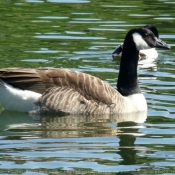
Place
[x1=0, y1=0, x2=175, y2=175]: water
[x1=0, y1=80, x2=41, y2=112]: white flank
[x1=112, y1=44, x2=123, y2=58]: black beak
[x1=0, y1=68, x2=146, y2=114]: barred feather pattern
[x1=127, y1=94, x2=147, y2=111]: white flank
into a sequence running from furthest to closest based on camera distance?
[x1=112, y1=44, x2=123, y2=58]: black beak → [x1=127, y1=94, x2=147, y2=111]: white flank → [x1=0, y1=68, x2=146, y2=114]: barred feather pattern → [x1=0, y1=80, x2=41, y2=112]: white flank → [x1=0, y1=0, x2=175, y2=175]: water

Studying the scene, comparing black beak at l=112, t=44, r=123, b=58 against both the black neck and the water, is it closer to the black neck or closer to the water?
the water

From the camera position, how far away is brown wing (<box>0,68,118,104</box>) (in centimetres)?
1376

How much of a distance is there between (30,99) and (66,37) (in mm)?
6520

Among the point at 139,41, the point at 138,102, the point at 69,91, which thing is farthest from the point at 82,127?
the point at 139,41

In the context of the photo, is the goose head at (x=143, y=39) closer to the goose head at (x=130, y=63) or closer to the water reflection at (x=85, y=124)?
the goose head at (x=130, y=63)

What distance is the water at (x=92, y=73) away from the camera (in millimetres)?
10828

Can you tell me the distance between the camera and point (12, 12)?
23172 millimetres

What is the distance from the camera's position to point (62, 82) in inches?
550

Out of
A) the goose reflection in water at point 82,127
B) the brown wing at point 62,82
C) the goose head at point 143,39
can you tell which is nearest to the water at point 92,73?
the goose reflection in water at point 82,127

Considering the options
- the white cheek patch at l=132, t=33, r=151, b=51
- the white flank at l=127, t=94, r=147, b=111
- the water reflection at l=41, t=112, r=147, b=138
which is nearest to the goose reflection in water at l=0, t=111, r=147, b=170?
the water reflection at l=41, t=112, r=147, b=138

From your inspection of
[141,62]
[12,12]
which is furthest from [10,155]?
[12,12]

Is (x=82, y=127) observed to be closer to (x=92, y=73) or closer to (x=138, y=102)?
(x=138, y=102)

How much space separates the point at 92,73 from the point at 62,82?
2726 mm

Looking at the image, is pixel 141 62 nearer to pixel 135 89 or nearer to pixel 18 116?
pixel 135 89
